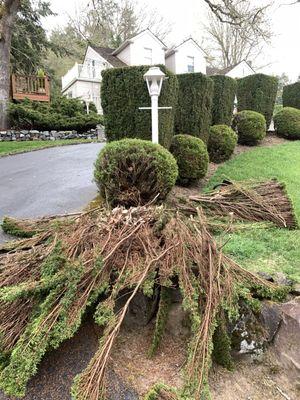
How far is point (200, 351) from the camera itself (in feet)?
7.20

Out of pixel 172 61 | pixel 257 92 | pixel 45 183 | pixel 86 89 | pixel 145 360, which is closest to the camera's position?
pixel 145 360

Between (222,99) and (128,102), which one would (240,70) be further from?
(128,102)

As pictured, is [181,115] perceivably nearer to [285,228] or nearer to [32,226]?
[285,228]

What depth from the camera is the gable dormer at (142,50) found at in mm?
22555

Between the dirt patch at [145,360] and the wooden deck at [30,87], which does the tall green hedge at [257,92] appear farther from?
the wooden deck at [30,87]

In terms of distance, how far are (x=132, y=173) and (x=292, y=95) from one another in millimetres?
11657

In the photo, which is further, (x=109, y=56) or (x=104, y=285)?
(x=109, y=56)

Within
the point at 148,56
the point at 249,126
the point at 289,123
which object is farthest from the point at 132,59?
the point at 249,126

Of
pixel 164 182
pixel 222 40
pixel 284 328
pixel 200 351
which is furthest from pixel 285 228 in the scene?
pixel 222 40

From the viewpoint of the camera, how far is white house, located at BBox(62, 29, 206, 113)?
2281 centimetres

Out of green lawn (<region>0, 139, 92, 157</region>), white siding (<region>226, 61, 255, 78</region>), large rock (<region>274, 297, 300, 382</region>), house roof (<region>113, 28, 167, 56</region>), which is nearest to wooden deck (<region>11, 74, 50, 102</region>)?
green lawn (<region>0, 139, 92, 157</region>)

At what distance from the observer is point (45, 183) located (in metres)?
6.70

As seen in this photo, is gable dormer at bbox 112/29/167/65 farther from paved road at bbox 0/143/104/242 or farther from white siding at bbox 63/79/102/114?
paved road at bbox 0/143/104/242

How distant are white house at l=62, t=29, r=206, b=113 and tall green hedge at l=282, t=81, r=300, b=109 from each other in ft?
35.7
